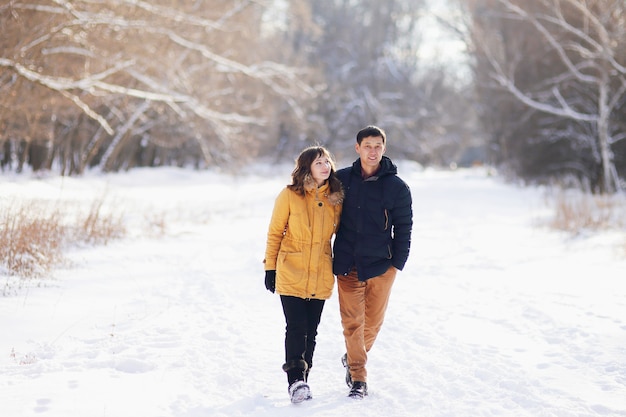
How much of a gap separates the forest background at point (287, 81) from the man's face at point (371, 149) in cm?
841

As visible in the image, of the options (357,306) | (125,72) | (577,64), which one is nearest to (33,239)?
(357,306)

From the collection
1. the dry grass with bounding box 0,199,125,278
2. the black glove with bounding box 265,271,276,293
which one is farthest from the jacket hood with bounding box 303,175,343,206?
the dry grass with bounding box 0,199,125,278

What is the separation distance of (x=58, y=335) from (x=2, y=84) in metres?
8.63

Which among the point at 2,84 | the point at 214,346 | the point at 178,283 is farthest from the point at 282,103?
the point at 214,346

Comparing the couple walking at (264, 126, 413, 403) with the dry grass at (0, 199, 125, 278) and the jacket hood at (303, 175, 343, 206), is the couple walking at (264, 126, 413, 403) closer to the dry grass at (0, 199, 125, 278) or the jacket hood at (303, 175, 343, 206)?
the jacket hood at (303, 175, 343, 206)

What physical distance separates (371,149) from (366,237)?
610 millimetres

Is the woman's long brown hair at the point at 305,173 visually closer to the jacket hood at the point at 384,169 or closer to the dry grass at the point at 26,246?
the jacket hood at the point at 384,169

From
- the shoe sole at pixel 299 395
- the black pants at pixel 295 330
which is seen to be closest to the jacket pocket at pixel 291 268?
the black pants at pixel 295 330

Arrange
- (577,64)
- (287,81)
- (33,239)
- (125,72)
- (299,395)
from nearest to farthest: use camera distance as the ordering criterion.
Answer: (299,395) < (33,239) < (125,72) < (287,81) < (577,64)

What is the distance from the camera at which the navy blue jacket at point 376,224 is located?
14.0ft

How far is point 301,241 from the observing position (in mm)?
4246

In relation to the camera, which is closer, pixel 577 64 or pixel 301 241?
pixel 301 241

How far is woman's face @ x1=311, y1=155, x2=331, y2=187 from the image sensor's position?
4176mm

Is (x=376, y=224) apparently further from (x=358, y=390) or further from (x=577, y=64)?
(x=577, y=64)
